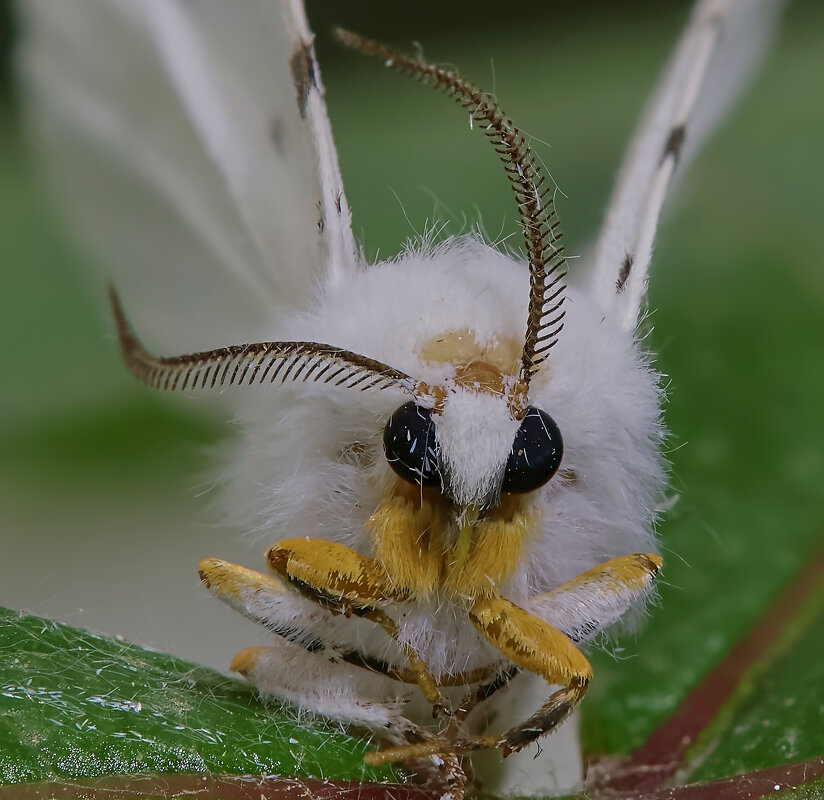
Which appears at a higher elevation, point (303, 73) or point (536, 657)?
point (303, 73)

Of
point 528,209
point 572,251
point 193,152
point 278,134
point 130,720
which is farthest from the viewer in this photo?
point 572,251

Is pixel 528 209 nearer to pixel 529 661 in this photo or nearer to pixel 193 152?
pixel 529 661

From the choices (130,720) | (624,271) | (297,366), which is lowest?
(130,720)

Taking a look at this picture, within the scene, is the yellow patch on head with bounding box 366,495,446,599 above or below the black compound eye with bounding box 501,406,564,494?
below

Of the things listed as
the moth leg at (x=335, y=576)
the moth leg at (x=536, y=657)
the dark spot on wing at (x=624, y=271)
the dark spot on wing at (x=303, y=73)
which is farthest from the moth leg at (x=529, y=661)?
the dark spot on wing at (x=303, y=73)

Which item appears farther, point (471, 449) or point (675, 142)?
point (675, 142)

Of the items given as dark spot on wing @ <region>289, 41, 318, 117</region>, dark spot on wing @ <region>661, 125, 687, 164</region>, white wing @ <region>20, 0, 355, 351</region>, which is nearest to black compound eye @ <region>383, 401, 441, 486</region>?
white wing @ <region>20, 0, 355, 351</region>

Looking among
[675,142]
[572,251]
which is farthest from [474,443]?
[572,251]

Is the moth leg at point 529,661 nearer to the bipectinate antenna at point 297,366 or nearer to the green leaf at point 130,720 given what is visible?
the green leaf at point 130,720

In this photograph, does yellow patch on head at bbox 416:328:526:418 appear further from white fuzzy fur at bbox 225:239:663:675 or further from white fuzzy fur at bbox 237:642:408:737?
white fuzzy fur at bbox 237:642:408:737
